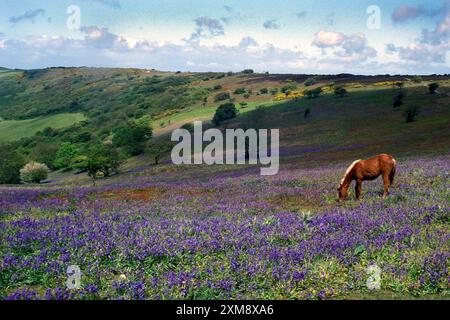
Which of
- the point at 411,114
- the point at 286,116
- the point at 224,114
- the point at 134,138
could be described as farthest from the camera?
the point at 224,114

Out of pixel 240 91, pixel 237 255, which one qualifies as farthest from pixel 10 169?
pixel 240 91

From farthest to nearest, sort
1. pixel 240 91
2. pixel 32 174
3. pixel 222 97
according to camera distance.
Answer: pixel 240 91, pixel 222 97, pixel 32 174

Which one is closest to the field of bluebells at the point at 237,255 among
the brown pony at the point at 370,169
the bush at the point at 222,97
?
the brown pony at the point at 370,169

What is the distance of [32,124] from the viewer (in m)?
168

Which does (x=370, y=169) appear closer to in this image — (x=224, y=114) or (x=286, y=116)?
(x=286, y=116)

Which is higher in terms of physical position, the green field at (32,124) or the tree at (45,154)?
the green field at (32,124)

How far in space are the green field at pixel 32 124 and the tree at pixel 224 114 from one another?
8208 cm

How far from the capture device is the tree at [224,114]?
10089 centimetres

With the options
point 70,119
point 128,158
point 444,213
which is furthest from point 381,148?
point 70,119

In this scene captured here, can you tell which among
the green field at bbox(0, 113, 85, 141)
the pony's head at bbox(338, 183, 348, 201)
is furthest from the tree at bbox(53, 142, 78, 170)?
the pony's head at bbox(338, 183, 348, 201)

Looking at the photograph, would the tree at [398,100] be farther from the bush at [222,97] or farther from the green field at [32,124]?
the green field at [32,124]

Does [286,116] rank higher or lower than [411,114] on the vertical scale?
lower

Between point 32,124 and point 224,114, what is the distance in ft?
329

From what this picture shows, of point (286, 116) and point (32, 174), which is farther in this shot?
point (286, 116)
